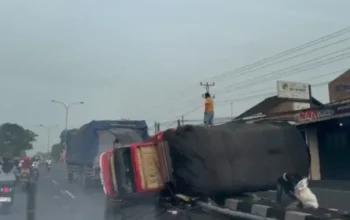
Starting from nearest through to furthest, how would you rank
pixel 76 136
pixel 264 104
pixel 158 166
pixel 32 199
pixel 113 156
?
pixel 158 166
pixel 113 156
pixel 32 199
pixel 76 136
pixel 264 104

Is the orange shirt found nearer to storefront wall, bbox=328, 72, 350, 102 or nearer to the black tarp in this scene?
the black tarp

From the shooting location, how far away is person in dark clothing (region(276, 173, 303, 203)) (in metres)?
6.17

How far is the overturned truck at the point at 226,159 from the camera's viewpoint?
6441 mm

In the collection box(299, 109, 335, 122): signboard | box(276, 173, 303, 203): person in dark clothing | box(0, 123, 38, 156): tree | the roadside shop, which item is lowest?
box(276, 173, 303, 203): person in dark clothing

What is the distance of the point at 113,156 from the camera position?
27.7ft

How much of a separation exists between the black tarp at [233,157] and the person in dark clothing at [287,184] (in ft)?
0.65

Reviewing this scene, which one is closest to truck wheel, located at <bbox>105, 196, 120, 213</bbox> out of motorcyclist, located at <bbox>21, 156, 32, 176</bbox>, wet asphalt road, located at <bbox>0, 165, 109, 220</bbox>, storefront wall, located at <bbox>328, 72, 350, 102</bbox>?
wet asphalt road, located at <bbox>0, 165, 109, 220</bbox>

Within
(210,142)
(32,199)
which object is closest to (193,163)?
(210,142)

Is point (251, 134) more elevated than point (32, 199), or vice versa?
point (251, 134)

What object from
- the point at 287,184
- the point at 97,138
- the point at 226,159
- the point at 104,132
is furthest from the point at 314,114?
the point at 226,159

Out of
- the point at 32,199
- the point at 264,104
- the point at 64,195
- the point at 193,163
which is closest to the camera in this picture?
the point at 193,163

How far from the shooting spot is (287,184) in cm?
634

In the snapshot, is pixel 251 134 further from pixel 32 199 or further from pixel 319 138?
pixel 319 138

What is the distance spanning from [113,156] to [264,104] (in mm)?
34820
